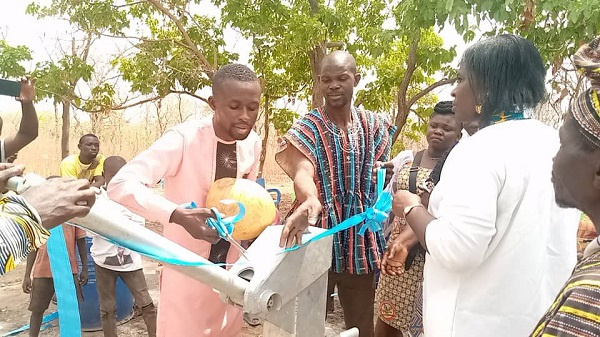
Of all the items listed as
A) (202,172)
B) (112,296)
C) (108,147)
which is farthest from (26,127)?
(108,147)

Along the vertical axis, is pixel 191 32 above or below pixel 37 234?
above

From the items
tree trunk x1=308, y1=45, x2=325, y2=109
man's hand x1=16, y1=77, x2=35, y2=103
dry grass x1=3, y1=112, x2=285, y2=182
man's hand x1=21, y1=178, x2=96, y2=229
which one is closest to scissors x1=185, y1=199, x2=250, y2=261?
man's hand x1=21, y1=178, x2=96, y2=229

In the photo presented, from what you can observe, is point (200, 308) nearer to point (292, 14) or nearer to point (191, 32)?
point (292, 14)

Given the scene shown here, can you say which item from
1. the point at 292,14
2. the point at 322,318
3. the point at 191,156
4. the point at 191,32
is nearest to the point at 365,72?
the point at 292,14

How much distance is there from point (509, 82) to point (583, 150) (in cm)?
74

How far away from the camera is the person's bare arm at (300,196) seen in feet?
5.24

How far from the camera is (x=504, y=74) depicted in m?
1.72

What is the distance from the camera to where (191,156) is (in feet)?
7.18

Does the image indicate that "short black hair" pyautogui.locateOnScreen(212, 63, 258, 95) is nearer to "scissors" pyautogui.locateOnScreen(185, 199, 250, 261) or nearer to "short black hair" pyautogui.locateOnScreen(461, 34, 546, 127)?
"scissors" pyautogui.locateOnScreen(185, 199, 250, 261)

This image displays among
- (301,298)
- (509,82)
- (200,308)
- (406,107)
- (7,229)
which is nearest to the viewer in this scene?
(7,229)

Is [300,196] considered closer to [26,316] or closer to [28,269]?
[28,269]

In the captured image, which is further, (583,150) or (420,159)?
(420,159)

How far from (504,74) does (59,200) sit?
4.52ft

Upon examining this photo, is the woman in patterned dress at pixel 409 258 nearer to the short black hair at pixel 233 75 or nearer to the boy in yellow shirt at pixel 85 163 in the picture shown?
the short black hair at pixel 233 75
